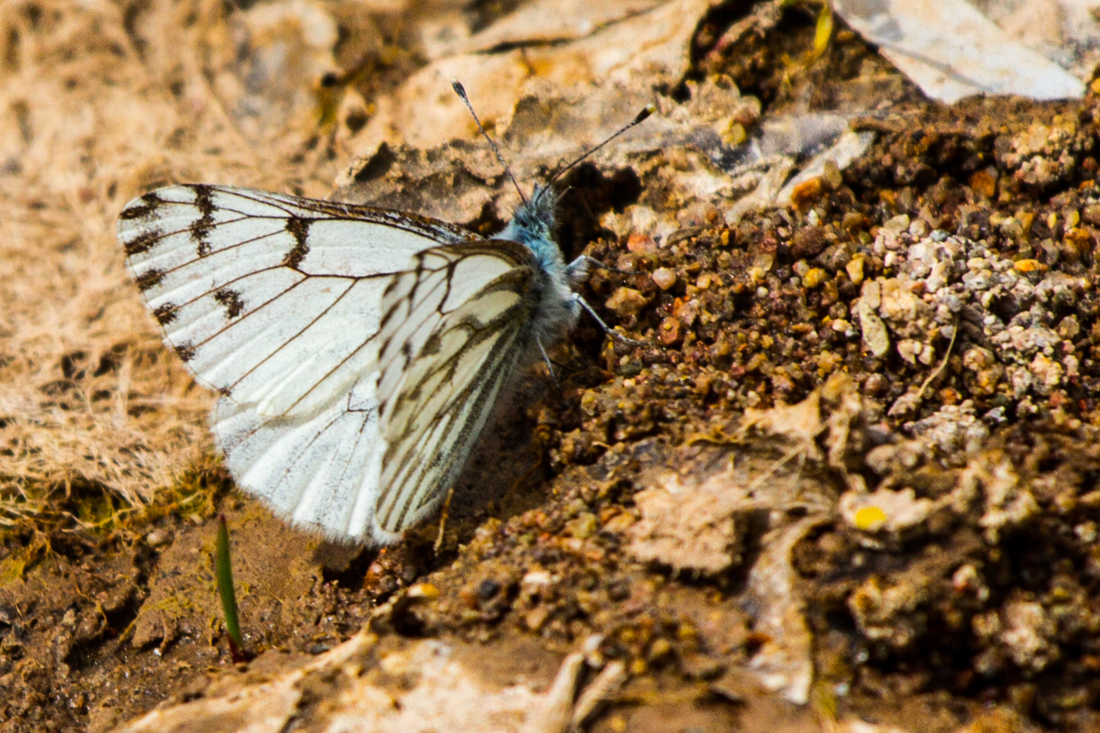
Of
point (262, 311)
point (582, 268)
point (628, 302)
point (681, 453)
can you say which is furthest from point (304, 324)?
point (681, 453)

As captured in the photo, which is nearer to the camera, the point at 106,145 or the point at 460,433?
the point at 460,433

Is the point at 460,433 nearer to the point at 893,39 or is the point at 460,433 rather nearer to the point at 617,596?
the point at 617,596

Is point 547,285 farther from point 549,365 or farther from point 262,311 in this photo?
point 262,311

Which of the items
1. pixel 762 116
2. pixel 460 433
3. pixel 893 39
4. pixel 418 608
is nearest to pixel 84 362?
pixel 460 433

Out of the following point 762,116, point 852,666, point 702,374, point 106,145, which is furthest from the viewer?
point 106,145

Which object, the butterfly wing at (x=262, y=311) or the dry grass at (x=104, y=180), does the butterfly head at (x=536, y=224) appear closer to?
the butterfly wing at (x=262, y=311)

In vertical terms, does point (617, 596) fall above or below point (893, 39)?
below

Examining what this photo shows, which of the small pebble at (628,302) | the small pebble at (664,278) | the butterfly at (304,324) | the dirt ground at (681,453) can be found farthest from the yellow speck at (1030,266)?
the butterfly at (304,324)
